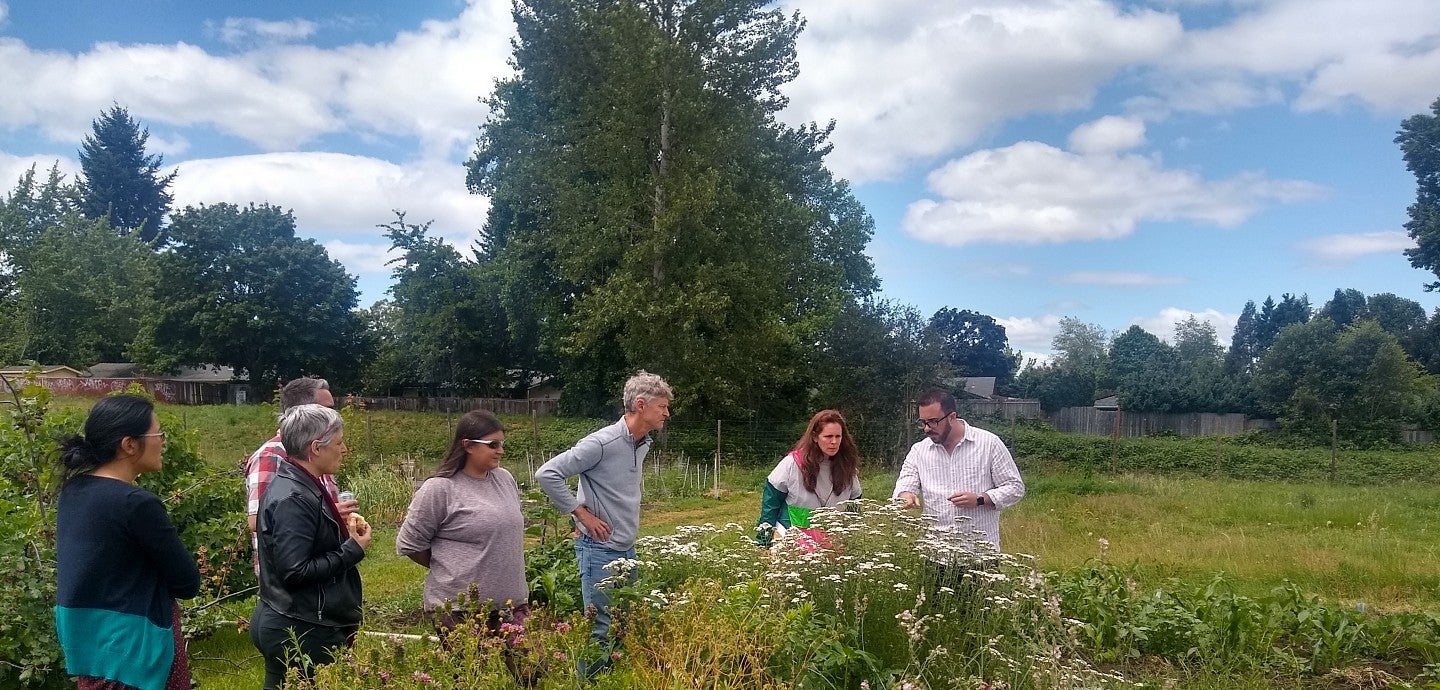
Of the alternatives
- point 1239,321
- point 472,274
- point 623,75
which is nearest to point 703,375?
point 623,75

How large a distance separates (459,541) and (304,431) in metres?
0.76

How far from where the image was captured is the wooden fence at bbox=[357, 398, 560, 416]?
34.3 meters

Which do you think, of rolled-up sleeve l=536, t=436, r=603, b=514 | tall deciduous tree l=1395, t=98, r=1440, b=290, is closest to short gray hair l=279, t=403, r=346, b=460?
rolled-up sleeve l=536, t=436, r=603, b=514

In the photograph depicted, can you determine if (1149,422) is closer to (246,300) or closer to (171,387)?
(246,300)

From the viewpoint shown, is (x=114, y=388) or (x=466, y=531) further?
(x=114, y=388)

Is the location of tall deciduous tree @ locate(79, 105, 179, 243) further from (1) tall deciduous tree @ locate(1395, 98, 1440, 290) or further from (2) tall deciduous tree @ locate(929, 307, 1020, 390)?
(1) tall deciduous tree @ locate(1395, 98, 1440, 290)

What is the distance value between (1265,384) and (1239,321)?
52.0m

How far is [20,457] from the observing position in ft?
14.6

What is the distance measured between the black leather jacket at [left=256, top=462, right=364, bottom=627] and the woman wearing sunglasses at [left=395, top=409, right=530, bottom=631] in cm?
38

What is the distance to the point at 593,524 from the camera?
12.9ft

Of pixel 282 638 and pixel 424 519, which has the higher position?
pixel 424 519

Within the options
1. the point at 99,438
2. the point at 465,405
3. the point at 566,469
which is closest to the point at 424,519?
the point at 566,469

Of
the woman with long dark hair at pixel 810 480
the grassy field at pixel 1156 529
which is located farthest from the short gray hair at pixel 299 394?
the woman with long dark hair at pixel 810 480

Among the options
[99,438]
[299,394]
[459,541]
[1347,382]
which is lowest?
[459,541]
